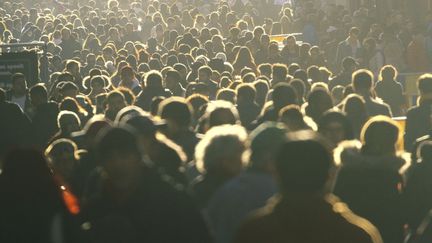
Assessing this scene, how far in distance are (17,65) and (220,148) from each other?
13.0 meters

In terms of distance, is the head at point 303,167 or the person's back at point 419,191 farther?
the person's back at point 419,191

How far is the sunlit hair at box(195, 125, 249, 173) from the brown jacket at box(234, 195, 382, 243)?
6.26 feet

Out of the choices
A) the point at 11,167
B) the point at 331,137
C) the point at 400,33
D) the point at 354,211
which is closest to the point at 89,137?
the point at 331,137

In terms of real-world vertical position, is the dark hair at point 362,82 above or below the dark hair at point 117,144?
below

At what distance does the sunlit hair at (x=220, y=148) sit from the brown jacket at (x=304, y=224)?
1.91m

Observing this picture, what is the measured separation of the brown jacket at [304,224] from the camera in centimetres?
671

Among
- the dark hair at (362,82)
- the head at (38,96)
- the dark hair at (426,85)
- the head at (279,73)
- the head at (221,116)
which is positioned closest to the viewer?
the head at (221,116)

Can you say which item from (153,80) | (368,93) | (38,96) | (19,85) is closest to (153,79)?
(153,80)

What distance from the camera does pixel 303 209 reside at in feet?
22.0

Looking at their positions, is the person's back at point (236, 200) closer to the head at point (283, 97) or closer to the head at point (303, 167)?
the head at point (303, 167)

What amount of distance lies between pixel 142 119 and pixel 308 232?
3.23m

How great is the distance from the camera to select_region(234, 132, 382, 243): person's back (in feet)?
22.0

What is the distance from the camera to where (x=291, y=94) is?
13.8 meters

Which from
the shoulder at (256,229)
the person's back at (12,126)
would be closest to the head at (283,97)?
the person's back at (12,126)
